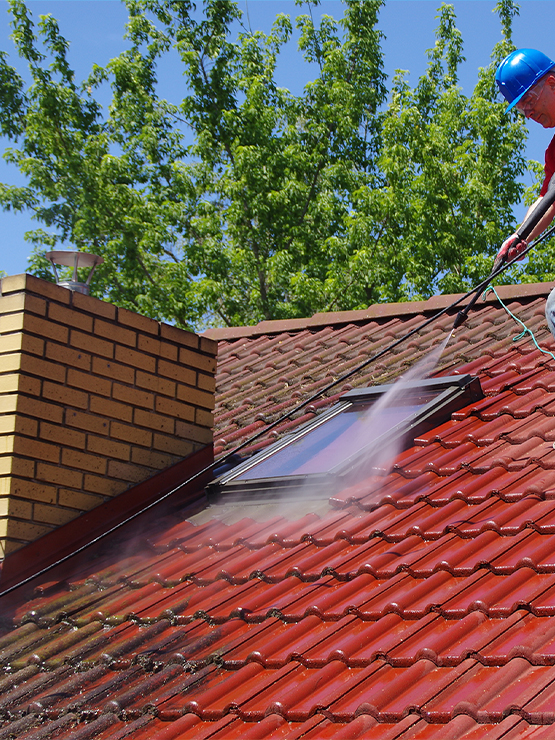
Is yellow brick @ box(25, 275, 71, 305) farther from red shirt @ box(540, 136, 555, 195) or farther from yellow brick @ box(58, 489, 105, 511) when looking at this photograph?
red shirt @ box(540, 136, 555, 195)

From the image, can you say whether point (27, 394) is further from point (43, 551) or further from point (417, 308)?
point (417, 308)

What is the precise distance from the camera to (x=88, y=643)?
161 inches

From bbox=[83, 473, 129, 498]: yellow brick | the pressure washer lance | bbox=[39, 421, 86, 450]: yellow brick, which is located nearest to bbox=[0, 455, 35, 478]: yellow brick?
bbox=[39, 421, 86, 450]: yellow brick

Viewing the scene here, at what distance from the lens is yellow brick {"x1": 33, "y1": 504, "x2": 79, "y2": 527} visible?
4738mm

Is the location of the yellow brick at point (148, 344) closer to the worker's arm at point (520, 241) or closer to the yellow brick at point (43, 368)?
the yellow brick at point (43, 368)

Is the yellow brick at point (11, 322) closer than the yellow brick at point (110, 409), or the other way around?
the yellow brick at point (11, 322)

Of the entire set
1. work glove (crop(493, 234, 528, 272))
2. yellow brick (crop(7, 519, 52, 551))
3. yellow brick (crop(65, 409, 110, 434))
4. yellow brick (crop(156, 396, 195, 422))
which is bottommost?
yellow brick (crop(7, 519, 52, 551))

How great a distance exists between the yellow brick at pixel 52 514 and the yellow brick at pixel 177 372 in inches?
Answer: 46.1

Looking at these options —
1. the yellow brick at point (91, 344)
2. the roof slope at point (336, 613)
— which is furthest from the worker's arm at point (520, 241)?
the yellow brick at point (91, 344)

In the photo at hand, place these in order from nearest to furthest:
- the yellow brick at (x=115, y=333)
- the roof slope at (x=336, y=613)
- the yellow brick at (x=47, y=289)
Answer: the roof slope at (x=336, y=613), the yellow brick at (x=47, y=289), the yellow brick at (x=115, y=333)

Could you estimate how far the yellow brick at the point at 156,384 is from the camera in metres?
5.43

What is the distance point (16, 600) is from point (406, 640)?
2.56 meters

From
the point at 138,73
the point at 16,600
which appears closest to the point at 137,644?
the point at 16,600

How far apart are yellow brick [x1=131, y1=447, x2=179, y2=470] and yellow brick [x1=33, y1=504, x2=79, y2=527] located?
1.93ft
